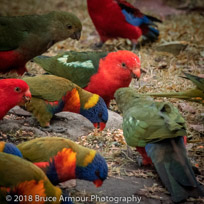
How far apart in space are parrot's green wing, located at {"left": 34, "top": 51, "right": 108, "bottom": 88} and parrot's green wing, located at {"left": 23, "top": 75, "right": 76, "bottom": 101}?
0.53m

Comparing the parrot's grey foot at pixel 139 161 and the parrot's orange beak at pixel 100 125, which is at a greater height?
the parrot's grey foot at pixel 139 161

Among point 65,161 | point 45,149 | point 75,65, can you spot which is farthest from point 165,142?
point 75,65

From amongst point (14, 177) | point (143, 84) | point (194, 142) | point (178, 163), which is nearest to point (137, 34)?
point (143, 84)

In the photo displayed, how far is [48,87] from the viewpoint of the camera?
4273mm

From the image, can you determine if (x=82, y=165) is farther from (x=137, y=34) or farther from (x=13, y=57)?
(x=137, y=34)

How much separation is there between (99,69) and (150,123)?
1.68m

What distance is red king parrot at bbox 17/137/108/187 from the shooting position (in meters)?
2.93

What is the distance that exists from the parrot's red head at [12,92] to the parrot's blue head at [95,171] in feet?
4.02

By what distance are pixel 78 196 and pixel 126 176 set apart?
590 millimetres

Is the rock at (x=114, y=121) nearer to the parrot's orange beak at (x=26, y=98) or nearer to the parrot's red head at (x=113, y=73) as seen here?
the parrot's red head at (x=113, y=73)

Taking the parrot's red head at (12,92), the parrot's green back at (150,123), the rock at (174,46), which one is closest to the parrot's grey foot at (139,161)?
the parrot's green back at (150,123)

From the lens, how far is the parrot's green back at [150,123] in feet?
10.7

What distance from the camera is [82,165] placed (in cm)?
296

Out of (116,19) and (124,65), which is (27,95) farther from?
(116,19)
